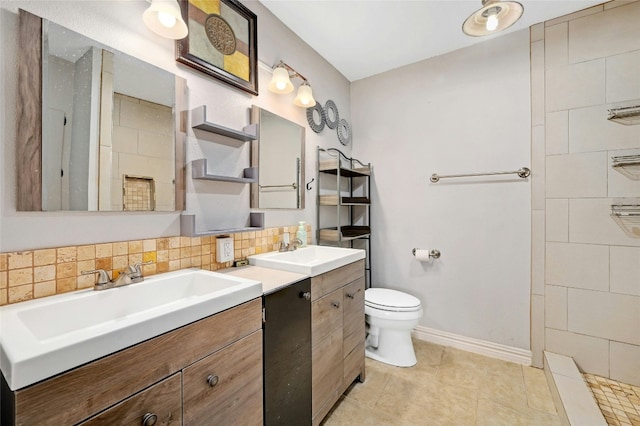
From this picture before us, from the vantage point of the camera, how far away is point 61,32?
0.95 meters

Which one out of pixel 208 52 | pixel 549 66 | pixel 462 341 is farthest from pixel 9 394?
pixel 549 66

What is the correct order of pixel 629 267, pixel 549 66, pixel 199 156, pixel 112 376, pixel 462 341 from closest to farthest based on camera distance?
pixel 112 376 → pixel 199 156 → pixel 629 267 → pixel 549 66 → pixel 462 341

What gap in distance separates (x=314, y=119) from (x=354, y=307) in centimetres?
146

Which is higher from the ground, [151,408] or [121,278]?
[121,278]

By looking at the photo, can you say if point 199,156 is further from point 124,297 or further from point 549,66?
point 549,66

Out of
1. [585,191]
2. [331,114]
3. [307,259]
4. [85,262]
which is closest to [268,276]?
[307,259]

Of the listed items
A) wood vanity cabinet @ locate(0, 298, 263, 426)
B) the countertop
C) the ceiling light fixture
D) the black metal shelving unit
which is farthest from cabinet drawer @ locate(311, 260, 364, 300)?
the ceiling light fixture

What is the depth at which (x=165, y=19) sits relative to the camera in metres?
1.11

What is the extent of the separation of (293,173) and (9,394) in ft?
5.38

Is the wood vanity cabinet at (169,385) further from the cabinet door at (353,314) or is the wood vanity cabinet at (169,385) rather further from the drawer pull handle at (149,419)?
the cabinet door at (353,314)

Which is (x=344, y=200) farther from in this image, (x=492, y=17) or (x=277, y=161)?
(x=492, y=17)

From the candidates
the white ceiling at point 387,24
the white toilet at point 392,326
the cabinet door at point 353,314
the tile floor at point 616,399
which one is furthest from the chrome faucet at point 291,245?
the tile floor at point 616,399

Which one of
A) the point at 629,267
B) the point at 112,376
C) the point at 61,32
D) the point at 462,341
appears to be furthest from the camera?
the point at 462,341

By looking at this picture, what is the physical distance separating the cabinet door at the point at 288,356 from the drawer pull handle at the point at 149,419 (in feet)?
A: 1.38
